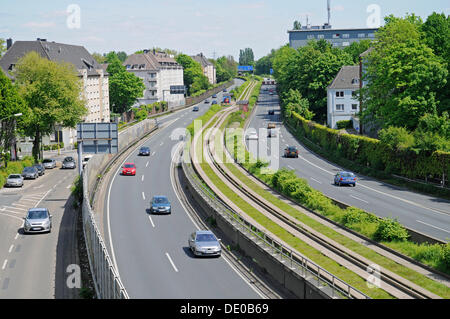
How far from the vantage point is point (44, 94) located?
3157 inches

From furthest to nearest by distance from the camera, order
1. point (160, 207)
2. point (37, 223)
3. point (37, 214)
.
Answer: point (160, 207) → point (37, 214) → point (37, 223)

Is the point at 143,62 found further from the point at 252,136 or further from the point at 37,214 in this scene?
the point at 37,214

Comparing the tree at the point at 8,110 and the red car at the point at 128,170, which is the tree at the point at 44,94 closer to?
the tree at the point at 8,110

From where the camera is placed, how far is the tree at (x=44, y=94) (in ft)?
260

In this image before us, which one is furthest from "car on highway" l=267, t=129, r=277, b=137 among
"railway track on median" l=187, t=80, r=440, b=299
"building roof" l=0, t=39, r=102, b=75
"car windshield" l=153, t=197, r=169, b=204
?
"car windshield" l=153, t=197, r=169, b=204

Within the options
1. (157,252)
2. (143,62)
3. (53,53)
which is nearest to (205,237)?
(157,252)

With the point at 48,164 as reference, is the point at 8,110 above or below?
above

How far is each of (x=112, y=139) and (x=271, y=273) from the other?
3160cm

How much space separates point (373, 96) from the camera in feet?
252

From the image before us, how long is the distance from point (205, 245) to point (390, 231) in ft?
35.7

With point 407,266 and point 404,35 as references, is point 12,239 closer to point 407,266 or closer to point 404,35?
point 407,266

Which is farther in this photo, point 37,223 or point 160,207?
point 160,207

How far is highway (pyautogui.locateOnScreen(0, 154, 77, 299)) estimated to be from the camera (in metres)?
29.5

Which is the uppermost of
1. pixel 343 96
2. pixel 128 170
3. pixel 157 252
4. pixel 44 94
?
pixel 44 94
